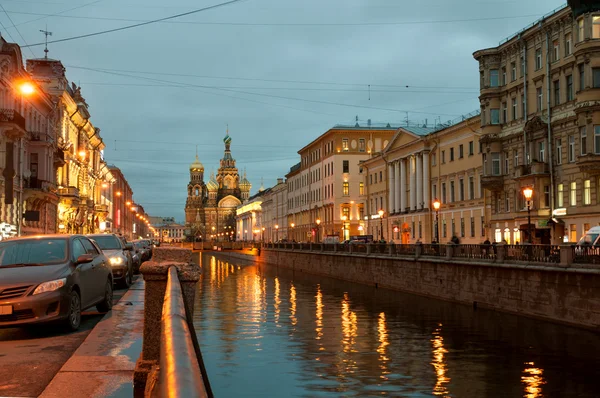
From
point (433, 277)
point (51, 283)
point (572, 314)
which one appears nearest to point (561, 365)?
point (572, 314)

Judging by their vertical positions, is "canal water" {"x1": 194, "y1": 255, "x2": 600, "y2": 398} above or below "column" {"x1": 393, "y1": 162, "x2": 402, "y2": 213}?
below

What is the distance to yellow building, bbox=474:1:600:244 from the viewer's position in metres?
39.6

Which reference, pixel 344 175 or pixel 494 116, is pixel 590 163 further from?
pixel 344 175

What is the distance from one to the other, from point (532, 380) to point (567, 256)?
919 centimetres

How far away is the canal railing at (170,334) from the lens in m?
3.30

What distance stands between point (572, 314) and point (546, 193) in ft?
76.6

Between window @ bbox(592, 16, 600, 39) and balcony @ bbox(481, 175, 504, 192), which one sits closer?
window @ bbox(592, 16, 600, 39)

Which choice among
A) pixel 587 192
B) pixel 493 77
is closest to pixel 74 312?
pixel 587 192

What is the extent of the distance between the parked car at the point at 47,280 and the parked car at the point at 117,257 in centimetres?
960

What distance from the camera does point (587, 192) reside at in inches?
1607

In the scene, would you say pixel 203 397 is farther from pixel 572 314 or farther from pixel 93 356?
pixel 572 314

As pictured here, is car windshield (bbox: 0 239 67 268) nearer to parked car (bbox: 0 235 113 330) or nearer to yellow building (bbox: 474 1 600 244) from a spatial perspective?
parked car (bbox: 0 235 113 330)

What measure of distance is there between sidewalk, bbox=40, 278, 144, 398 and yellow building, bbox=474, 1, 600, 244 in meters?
29.1

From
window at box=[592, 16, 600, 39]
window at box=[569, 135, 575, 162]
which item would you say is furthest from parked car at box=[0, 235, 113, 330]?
window at box=[569, 135, 575, 162]
